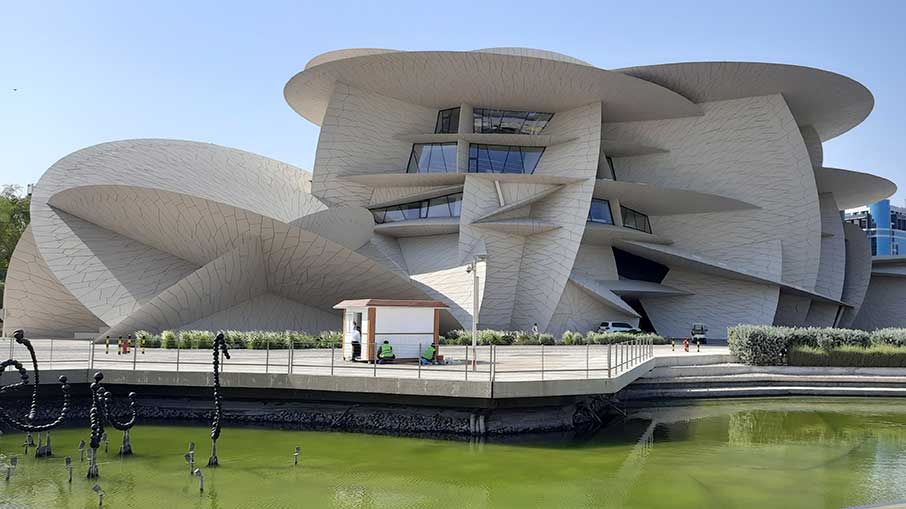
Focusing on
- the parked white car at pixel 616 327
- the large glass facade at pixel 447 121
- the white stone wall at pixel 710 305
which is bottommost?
the parked white car at pixel 616 327

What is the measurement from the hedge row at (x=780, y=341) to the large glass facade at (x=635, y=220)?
54.3ft

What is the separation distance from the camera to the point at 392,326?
1952 cm

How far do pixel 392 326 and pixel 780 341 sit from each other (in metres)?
14.2

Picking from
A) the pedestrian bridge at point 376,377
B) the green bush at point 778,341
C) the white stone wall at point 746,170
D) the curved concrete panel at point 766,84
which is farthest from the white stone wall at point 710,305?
the pedestrian bridge at point 376,377

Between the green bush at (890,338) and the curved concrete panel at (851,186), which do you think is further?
the curved concrete panel at (851,186)

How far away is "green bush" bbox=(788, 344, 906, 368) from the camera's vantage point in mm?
25281

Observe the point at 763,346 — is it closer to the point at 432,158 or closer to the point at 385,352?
the point at 385,352

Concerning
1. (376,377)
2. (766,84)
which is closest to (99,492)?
(376,377)

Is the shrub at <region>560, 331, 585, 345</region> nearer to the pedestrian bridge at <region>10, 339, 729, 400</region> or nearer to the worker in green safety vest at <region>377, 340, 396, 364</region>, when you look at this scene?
the pedestrian bridge at <region>10, 339, 729, 400</region>

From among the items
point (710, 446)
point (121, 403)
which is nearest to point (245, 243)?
point (121, 403)

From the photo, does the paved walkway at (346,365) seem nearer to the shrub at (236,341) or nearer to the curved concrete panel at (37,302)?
the shrub at (236,341)

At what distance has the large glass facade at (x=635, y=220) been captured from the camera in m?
42.3

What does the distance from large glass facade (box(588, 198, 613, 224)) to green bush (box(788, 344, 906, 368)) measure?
16.3 m

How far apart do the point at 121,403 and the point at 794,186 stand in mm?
37489
